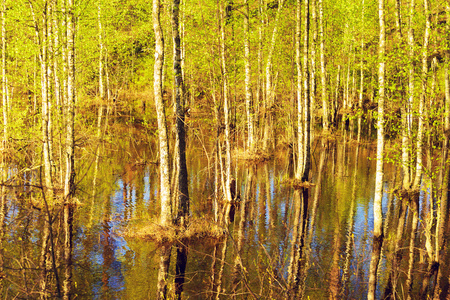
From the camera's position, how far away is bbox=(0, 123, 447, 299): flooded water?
29.8ft

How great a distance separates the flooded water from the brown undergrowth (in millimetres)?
195

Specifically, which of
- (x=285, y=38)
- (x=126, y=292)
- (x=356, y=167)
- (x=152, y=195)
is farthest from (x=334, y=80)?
(x=126, y=292)

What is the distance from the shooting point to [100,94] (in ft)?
148

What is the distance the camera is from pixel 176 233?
12.6 metres

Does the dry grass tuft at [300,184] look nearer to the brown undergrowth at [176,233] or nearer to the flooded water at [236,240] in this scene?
the flooded water at [236,240]

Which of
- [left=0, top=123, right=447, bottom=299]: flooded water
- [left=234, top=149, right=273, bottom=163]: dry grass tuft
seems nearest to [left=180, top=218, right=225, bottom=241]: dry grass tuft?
[left=0, top=123, right=447, bottom=299]: flooded water

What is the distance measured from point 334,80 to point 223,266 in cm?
3908

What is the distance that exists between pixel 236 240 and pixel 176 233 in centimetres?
177

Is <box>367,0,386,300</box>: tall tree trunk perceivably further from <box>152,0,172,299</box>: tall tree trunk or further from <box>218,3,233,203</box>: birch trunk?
<box>152,0,172,299</box>: tall tree trunk

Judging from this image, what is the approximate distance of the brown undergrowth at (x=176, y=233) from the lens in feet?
40.6

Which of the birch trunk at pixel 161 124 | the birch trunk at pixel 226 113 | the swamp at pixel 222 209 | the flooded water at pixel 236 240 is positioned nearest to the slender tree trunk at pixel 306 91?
the swamp at pixel 222 209

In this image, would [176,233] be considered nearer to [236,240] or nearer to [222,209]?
[236,240]

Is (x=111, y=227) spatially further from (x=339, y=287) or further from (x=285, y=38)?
(x=285, y=38)

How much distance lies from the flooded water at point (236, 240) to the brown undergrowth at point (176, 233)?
0.64ft
